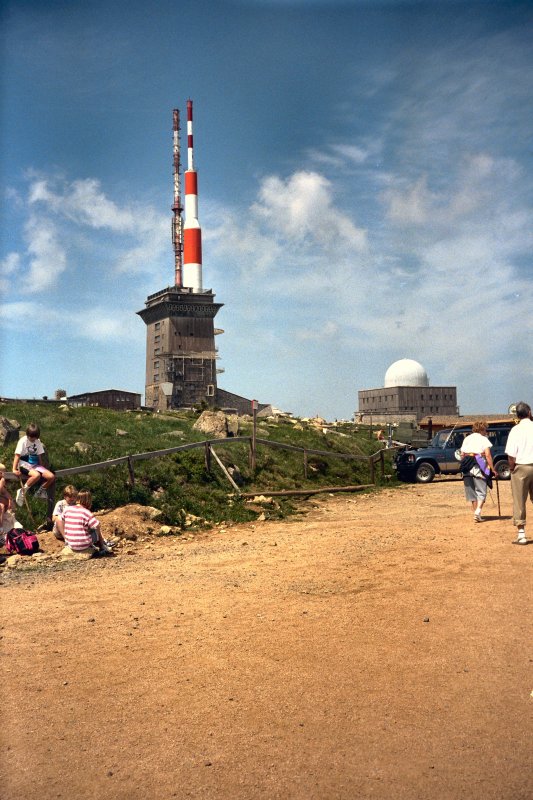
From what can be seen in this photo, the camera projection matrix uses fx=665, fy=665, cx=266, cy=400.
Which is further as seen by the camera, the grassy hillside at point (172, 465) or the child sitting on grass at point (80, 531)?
the grassy hillside at point (172, 465)

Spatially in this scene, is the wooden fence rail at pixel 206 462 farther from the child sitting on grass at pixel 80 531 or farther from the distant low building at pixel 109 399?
the distant low building at pixel 109 399

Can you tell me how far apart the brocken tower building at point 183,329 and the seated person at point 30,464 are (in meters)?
62.7

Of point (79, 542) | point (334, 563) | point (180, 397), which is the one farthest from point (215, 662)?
point (180, 397)

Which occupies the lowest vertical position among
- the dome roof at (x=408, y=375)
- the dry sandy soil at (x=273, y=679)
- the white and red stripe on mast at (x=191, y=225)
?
the dry sandy soil at (x=273, y=679)

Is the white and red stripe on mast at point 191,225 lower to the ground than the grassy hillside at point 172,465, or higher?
higher

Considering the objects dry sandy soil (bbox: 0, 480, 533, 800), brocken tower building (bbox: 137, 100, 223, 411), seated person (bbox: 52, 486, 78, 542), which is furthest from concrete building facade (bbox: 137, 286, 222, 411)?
dry sandy soil (bbox: 0, 480, 533, 800)

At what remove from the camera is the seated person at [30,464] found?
11352mm

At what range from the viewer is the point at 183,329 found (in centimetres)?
7906

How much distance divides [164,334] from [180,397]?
8.69m

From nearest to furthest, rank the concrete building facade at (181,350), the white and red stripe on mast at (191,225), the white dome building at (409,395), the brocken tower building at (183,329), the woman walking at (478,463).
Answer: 1. the woman walking at (478,463)
2. the white and red stripe on mast at (191,225)
3. the brocken tower building at (183,329)
4. the concrete building facade at (181,350)
5. the white dome building at (409,395)

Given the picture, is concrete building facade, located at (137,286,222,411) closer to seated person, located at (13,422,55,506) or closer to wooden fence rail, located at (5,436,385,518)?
wooden fence rail, located at (5,436,385,518)

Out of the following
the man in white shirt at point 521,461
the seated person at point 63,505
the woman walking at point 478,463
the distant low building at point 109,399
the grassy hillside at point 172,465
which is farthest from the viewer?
the distant low building at point 109,399

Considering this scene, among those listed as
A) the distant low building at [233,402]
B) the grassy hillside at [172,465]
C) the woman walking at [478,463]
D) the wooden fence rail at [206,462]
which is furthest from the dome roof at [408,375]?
the woman walking at [478,463]

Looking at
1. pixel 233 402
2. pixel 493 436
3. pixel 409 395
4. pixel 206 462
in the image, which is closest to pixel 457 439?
pixel 493 436
